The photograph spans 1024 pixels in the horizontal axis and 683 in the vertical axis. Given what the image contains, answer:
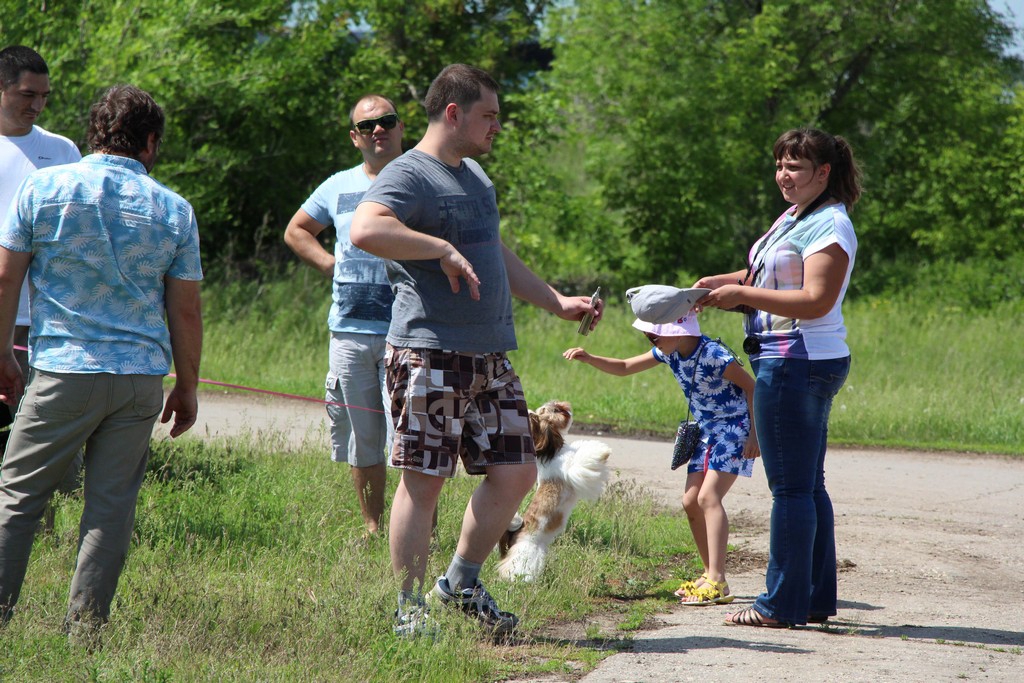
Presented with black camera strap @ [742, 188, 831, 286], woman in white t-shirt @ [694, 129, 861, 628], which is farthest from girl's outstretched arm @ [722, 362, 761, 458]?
black camera strap @ [742, 188, 831, 286]

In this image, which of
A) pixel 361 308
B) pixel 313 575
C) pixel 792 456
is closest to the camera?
pixel 792 456

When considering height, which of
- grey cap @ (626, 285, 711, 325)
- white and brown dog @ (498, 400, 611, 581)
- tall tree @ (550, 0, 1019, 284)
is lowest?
white and brown dog @ (498, 400, 611, 581)

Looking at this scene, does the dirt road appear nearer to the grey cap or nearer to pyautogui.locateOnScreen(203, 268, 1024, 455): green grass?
pyautogui.locateOnScreen(203, 268, 1024, 455): green grass

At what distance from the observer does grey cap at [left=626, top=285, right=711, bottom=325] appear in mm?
4771

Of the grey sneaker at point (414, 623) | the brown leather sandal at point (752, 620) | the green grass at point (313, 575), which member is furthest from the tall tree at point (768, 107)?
the grey sneaker at point (414, 623)

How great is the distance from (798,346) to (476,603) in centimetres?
171

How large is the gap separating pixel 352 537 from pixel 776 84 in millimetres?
19090

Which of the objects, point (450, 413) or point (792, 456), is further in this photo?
point (792, 456)

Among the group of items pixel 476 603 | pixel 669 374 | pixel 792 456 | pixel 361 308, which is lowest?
pixel 476 603

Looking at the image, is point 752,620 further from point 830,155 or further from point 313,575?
point 830,155

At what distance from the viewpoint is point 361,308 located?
5906mm

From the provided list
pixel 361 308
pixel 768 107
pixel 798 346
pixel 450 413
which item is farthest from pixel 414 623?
pixel 768 107

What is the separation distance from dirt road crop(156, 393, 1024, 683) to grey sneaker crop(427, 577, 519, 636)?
1.65 feet

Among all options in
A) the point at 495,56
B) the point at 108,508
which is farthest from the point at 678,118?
the point at 108,508
